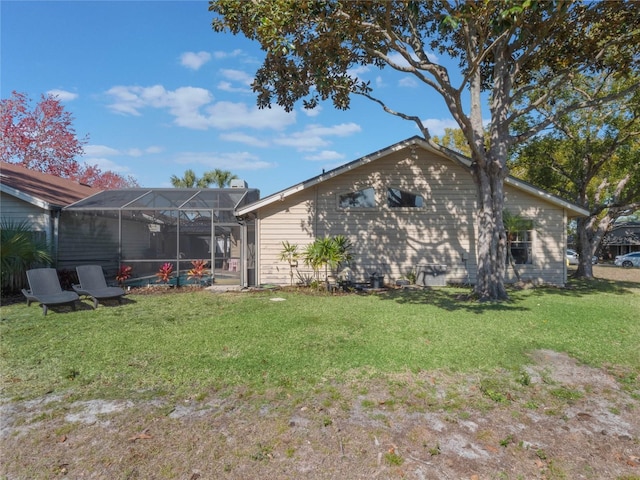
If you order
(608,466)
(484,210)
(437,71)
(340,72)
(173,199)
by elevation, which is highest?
(340,72)

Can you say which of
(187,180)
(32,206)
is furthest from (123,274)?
(187,180)

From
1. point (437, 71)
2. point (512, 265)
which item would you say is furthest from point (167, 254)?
point (512, 265)

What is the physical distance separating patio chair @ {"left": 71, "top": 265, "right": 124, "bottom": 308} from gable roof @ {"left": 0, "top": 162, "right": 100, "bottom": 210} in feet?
13.7

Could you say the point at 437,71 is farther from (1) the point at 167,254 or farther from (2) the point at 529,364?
(1) the point at 167,254

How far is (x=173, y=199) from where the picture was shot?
13359mm

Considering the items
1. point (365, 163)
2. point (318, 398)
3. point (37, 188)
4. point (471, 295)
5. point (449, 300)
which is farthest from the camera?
point (37, 188)

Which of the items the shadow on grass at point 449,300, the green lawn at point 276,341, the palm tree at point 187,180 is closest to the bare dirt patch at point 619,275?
the green lawn at point 276,341

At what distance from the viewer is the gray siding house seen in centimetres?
1318

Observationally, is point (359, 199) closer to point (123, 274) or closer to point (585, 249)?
point (123, 274)

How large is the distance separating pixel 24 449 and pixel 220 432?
1.50 m

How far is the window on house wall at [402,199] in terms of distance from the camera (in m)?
13.3

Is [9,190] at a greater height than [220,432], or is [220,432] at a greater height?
[9,190]

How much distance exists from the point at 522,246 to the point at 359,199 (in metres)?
6.41

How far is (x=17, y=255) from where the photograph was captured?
10422 millimetres
